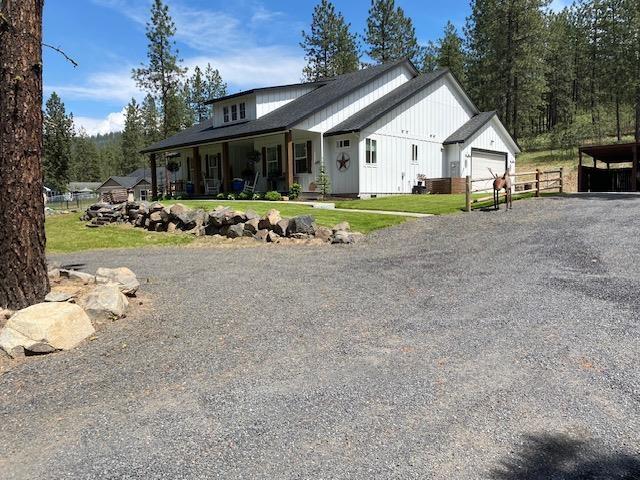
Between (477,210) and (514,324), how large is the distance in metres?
11.1

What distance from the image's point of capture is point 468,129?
26.3 m

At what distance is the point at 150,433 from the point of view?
3.18 meters

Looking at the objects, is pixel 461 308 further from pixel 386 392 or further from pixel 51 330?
pixel 51 330

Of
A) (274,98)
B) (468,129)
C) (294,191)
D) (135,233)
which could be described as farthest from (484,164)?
(135,233)

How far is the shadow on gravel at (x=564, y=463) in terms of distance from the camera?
2.66 metres

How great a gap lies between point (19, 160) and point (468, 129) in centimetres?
2454

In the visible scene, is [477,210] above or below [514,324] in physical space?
above

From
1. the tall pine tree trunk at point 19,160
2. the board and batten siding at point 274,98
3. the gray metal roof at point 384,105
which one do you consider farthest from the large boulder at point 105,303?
the board and batten siding at point 274,98

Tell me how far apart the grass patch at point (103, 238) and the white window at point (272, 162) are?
9343 millimetres

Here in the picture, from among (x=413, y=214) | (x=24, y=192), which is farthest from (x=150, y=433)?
(x=413, y=214)

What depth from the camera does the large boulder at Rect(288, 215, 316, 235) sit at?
1210 cm

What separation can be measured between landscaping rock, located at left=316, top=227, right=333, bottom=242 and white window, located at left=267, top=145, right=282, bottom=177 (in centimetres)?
1216

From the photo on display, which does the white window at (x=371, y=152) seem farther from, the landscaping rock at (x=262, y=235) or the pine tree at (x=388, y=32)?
the pine tree at (x=388, y=32)

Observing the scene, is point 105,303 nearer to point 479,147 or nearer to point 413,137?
point 413,137
